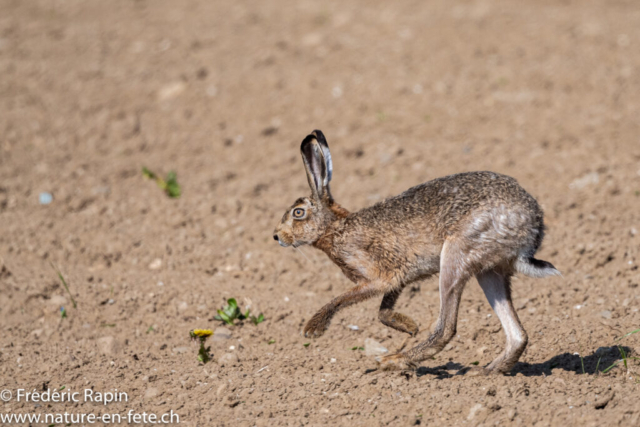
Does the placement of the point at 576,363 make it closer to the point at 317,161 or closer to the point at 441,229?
the point at 441,229

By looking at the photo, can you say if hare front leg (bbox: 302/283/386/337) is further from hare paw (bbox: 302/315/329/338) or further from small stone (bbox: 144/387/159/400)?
small stone (bbox: 144/387/159/400)

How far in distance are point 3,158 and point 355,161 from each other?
5117 millimetres

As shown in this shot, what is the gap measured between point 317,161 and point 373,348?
1661 millimetres

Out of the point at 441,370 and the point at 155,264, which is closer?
the point at 441,370

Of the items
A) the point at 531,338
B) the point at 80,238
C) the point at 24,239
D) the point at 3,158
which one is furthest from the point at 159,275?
the point at 3,158

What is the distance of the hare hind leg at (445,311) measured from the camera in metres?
5.16

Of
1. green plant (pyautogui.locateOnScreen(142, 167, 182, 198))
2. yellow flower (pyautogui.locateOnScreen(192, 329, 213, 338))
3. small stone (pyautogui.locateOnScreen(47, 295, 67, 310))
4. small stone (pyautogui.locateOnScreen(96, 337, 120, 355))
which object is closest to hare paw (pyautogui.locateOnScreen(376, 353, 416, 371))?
yellow flower (pyautogui.locateOnScreen(192, 329, 213, 338))

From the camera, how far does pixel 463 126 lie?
33.2 feet

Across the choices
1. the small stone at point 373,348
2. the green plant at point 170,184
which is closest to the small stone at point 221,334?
the small stone at point 373,348

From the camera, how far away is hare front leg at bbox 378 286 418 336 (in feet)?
19.0

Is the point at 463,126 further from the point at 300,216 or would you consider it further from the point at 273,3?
the point at 273,3

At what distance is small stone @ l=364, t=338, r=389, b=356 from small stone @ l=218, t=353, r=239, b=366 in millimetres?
1097

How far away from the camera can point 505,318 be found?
5.50 m

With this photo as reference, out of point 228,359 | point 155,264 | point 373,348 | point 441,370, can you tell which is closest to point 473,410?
point 441,370
